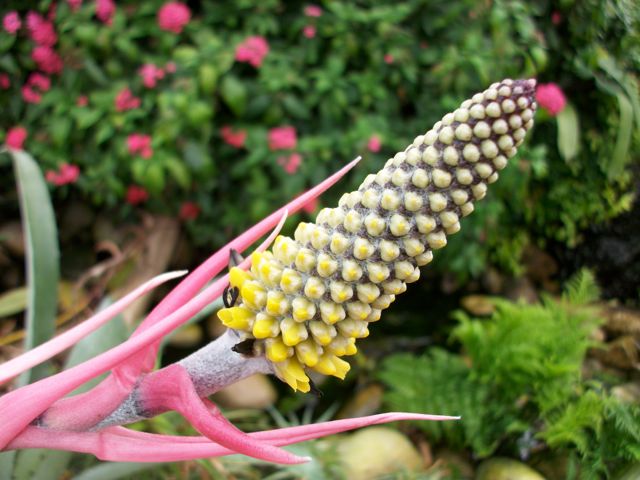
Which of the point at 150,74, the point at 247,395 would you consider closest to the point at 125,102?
the point at 150,74

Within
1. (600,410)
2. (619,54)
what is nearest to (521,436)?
(600,410)

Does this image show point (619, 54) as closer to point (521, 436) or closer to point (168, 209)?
point (521, 436)

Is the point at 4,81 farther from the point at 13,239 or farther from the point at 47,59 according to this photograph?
the point at 13,239

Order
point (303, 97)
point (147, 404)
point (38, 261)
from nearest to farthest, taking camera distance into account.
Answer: point (147, 404), point (38, 261), point (303, 97)

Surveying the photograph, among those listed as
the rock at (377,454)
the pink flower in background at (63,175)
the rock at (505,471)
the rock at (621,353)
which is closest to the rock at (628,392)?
the rock at (621,353)

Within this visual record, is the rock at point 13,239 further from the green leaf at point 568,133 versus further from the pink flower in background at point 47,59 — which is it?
the green leaf at point 568,133

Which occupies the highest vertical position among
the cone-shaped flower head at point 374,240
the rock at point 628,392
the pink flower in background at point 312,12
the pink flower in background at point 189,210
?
the cone-shaped flower head at point 374,240
